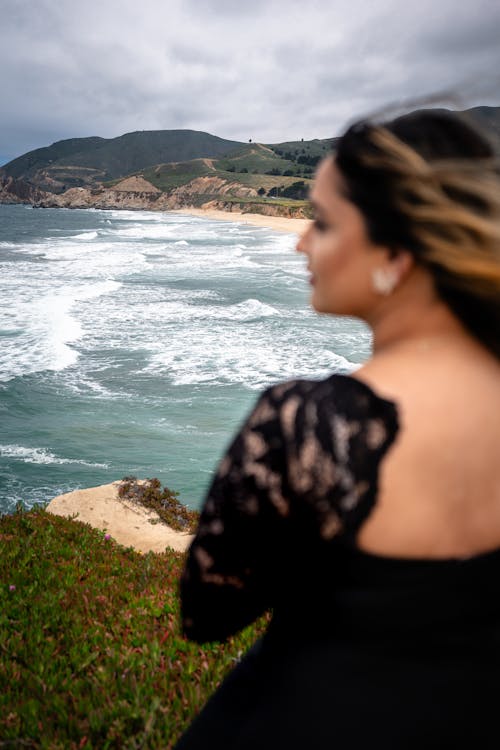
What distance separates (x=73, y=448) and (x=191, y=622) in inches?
468

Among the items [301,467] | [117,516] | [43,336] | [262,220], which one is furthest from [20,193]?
[301,467]

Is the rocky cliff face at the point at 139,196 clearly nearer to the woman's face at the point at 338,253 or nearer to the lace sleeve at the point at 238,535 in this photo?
the woman's face at the point at 338,253

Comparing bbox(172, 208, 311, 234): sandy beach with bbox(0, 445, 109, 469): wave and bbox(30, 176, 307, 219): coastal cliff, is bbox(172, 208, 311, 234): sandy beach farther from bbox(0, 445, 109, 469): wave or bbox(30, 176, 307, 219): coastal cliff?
bbox(0, 445, 109, 469): wave

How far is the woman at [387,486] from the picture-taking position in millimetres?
1091

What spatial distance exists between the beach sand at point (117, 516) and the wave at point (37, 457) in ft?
6.01

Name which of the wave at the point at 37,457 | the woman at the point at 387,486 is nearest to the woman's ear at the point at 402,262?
the woman at the point at 387,486

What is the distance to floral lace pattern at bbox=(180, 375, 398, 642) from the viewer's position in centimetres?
108

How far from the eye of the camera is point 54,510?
30.2 ft

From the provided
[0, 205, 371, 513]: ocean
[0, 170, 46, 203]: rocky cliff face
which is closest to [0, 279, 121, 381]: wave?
[0, 205, 371, 513]: ocean

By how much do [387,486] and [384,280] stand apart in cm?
42

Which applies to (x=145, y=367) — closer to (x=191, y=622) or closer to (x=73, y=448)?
(x=73, y=448)

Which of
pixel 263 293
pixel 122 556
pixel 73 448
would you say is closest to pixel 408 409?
pixel 122 556

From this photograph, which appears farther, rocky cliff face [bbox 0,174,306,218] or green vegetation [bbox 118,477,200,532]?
rocky cliff face [bbox 0,174,306,218]

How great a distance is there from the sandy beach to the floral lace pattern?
8208cm
